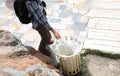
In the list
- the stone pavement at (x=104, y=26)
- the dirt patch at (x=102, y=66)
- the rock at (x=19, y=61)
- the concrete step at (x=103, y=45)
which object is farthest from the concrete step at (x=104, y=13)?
the rock at (x=19, y=61)

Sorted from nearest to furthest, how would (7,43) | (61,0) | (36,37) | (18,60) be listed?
(18,60) → (7,43) → (36,37) → (61,0)

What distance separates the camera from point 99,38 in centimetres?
394

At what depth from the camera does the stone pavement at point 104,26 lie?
12.5ft

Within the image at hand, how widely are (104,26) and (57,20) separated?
0.92m

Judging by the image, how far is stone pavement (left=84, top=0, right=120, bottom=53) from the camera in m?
3.79

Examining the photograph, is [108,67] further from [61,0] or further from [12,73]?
[61,0]

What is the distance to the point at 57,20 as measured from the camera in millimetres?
4512

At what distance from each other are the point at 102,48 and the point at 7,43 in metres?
1.49

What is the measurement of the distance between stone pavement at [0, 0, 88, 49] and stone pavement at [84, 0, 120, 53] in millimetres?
139

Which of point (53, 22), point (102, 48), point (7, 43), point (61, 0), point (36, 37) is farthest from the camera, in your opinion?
point (61, 0)

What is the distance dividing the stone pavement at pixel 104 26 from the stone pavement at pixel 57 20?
14 cm

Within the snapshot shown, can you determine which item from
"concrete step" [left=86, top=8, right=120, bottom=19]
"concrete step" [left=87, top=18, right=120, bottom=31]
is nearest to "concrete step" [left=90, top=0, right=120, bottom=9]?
"concrete step" [left=86, top=8, right=120, bottom=19]

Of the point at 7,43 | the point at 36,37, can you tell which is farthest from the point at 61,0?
the point at 7,43

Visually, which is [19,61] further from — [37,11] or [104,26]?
[104,26]
